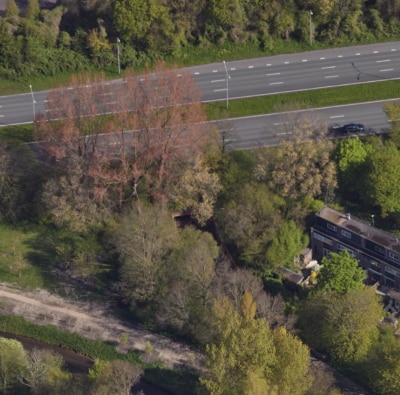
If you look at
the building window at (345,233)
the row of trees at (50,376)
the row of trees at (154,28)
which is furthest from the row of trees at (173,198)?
the row of trees at (154,28)

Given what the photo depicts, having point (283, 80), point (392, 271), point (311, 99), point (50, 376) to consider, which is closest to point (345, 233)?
point (392, 271)

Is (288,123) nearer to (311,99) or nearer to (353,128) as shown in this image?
(353,128)

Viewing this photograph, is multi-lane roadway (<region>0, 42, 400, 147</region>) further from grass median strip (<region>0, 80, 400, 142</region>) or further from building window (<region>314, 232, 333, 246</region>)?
building window (<region>314, 232, 333, 246</region>)

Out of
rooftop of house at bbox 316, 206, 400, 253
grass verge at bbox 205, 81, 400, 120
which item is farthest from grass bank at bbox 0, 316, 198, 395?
grass verge at bbox 205, 81, 400, 120

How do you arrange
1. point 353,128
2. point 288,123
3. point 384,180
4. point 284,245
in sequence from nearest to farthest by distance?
point 284,245 → point 384,180 → point 288,123 → point 353,128

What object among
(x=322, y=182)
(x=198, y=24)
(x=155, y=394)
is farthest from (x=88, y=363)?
(x=198, y=24)

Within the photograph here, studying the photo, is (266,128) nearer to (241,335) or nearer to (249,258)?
(249,258)
